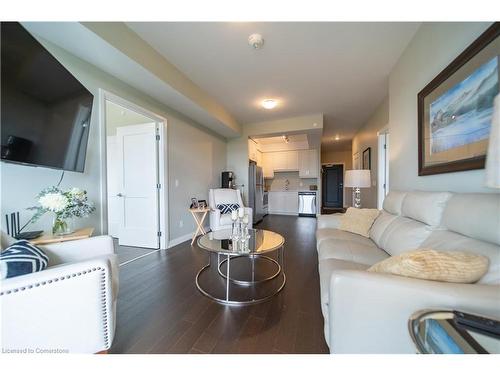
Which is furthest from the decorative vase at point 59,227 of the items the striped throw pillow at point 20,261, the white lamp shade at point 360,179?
the white lamp shade at point 360,179

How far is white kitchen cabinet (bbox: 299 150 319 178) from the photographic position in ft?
A: 20.6

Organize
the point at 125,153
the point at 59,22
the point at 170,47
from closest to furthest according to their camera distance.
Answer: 1. the point at 59,22
2. the point at 170,47
3. the point at 125,153

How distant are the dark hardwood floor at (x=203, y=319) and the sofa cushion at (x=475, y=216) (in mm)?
1062

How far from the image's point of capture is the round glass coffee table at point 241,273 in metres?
1.71

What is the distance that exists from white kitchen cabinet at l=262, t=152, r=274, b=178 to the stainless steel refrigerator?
1.10 m

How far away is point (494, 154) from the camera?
70 cm

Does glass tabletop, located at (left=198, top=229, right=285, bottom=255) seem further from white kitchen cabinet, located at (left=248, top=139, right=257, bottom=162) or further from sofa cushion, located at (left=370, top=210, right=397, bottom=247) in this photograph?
white kitchen cabinet, located at (left=248, top=139, right=257, bottom=162)

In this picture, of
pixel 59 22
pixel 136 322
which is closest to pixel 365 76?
pixel 59 22

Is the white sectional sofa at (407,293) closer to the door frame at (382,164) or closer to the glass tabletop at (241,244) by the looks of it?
the glass tabletop at (241,244)

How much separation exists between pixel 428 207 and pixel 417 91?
1348mm

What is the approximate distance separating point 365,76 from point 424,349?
10.5 ft

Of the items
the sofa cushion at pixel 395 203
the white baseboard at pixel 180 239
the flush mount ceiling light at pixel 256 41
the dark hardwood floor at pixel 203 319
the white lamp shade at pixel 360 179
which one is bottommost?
the dark hardwood floor at pixel 203 319
